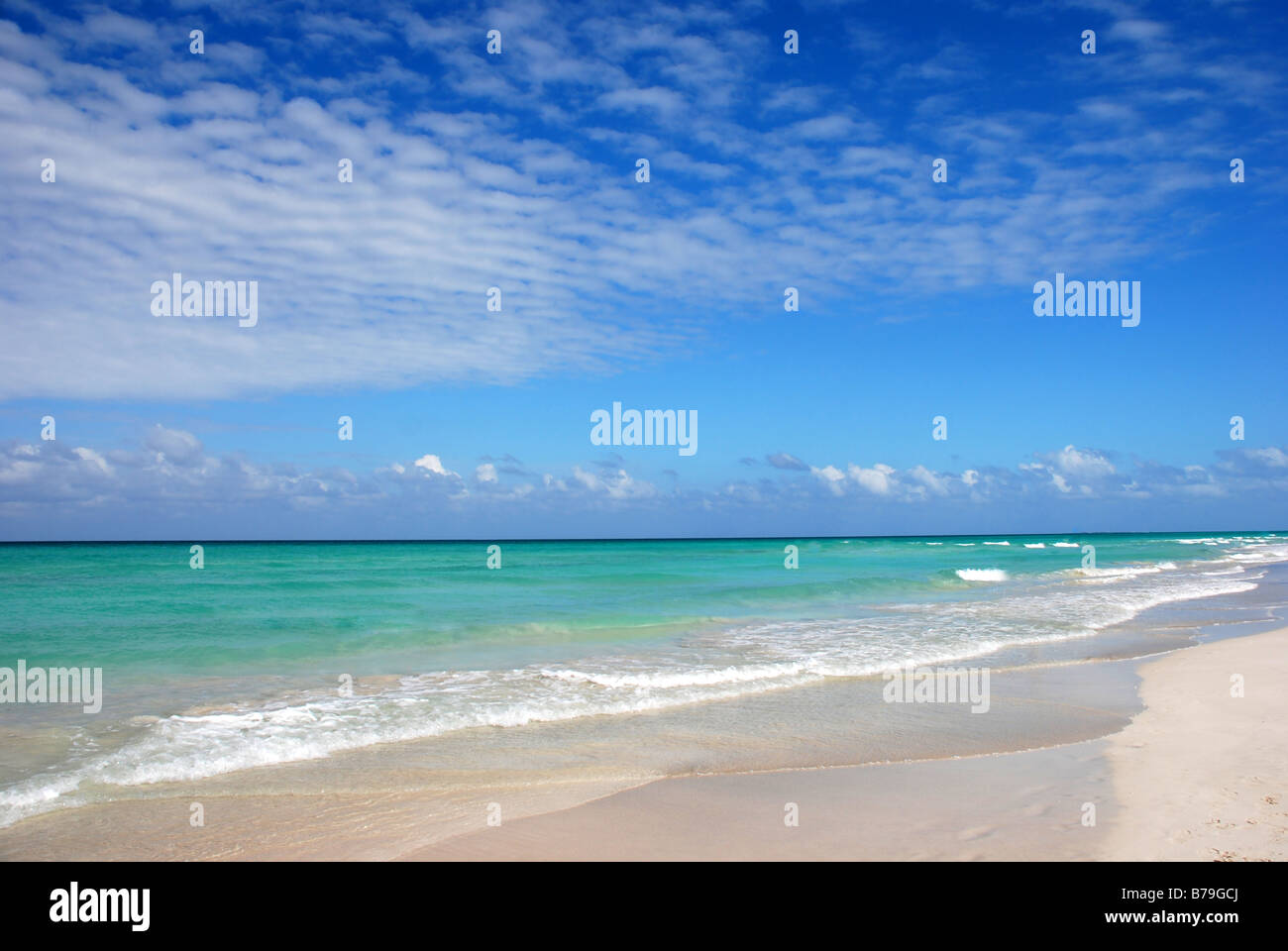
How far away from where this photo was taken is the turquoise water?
777 cm

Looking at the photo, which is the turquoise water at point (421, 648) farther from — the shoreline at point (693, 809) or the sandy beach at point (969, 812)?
the sandy beach at point (969, 812)

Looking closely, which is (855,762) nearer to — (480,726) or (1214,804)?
(1214,804)

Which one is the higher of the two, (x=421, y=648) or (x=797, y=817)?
(x=797, y=817)

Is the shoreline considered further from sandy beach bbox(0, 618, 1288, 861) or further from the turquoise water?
the turquoise water

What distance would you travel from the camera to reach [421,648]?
14.1 metres

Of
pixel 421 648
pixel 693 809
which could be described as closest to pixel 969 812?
pixel 693 809

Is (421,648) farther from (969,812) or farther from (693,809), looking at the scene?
(969,812)

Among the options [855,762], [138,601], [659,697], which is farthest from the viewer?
[138,601]

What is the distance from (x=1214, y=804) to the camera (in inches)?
221

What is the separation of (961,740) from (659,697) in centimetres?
375

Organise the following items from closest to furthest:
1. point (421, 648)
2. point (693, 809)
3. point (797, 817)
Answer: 1. point (797, 817)
2. point (693, 809)
3. point (421, 648)

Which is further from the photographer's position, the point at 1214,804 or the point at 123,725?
the point at 123,725
